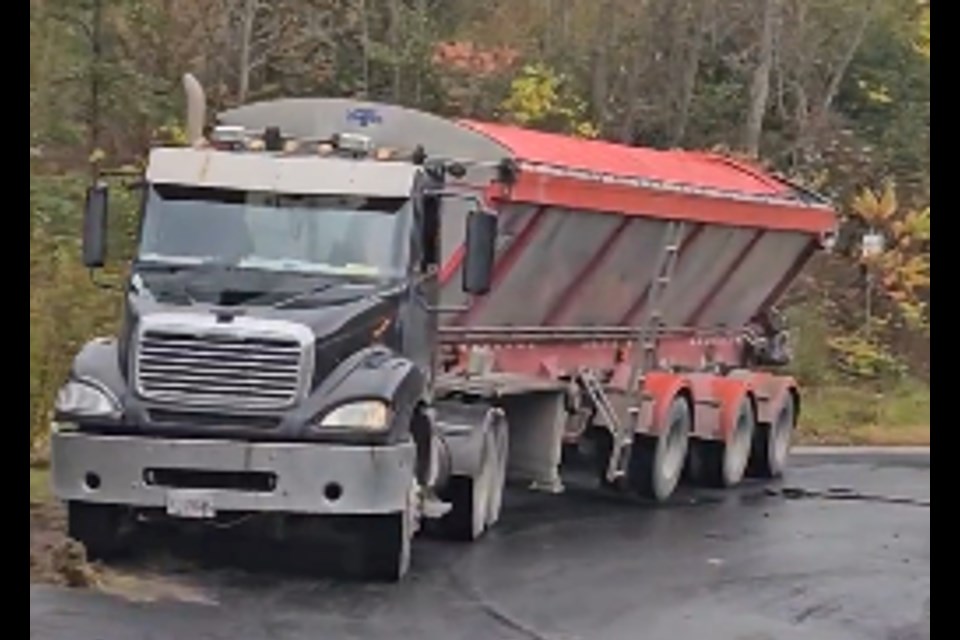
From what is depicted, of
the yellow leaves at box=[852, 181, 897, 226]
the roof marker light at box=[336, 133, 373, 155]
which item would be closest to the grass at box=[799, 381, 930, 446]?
the yellow leaves at box=[852, 181, 897, 226]

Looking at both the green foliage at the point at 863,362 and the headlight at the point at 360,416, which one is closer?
the headlight at the point at 360,416

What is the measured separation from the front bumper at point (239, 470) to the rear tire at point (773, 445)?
8795mm

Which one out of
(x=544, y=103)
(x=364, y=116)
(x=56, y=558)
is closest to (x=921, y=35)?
(x=544, y=103)

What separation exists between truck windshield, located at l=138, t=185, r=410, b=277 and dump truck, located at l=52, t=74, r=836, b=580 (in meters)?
0.01

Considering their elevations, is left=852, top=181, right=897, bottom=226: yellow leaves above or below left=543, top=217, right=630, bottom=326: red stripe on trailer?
below

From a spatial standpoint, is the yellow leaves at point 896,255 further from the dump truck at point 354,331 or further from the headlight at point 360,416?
the headlight at point 360,416

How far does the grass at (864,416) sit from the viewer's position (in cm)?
2567

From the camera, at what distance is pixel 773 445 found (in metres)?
19.8

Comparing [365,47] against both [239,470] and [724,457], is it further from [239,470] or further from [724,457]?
[239,470]

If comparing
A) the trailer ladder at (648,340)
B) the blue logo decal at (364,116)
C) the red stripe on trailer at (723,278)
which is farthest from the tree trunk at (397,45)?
the blue logo decal at (364,116)

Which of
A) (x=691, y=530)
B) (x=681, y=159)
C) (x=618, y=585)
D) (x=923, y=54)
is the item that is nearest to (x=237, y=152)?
(x=618, y=585)

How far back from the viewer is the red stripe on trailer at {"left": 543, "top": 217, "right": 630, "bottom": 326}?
1599 centimetres

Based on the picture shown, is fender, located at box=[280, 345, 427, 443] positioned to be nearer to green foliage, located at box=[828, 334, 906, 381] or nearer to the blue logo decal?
the blue logo decal

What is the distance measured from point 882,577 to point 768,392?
607cm
